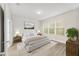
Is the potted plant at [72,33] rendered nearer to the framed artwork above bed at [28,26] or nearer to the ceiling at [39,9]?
the ceiling at [39,9]

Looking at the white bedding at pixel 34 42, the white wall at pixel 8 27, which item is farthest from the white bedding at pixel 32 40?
the white wall at pixel 8 27

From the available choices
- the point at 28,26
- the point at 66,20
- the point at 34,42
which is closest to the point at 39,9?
the point at 28,26

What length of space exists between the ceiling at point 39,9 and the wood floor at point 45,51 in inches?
23.9

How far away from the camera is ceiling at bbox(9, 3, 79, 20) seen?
183cm

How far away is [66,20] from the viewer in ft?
6.12

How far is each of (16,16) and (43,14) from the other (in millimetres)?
522

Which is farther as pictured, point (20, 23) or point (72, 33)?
point (20, 23)

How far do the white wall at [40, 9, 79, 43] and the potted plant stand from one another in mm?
68

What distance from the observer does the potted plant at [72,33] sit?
5.91 feet

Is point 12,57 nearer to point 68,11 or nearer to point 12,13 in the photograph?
point 12,13

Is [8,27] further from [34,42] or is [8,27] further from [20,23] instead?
[34,42]

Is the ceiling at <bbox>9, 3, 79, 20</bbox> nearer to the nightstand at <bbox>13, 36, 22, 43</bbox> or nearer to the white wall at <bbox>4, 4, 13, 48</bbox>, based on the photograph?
the white wall at <bbox>4, 4, 13, 48</bbox>

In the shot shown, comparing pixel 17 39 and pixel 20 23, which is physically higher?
pixel 20 23

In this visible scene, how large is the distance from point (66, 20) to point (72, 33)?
268mm
